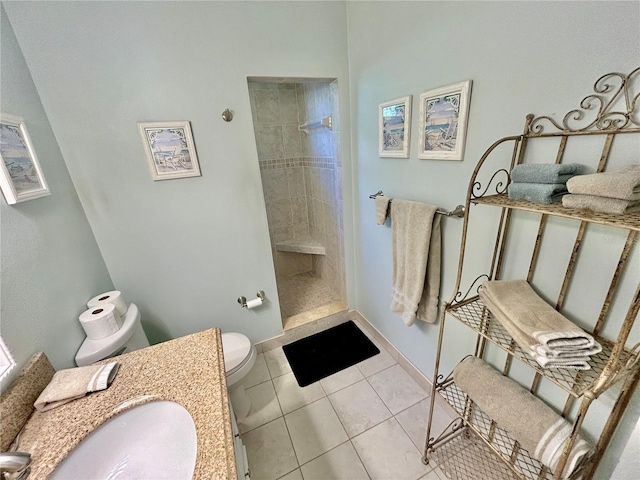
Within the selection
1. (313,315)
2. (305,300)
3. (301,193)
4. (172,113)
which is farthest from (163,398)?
(301,193)

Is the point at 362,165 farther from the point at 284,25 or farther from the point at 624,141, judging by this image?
the point at 624,141

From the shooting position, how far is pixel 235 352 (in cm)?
153

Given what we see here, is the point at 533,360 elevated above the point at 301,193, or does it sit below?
below

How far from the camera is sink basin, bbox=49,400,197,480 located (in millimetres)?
677

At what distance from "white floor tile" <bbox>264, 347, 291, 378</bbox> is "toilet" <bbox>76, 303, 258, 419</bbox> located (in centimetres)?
33

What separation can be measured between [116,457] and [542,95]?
1695 millimetres

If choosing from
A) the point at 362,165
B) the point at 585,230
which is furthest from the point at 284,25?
the point at 585,230

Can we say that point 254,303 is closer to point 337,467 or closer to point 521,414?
point 337,467

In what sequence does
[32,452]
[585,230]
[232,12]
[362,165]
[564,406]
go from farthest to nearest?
[362,165] < [232,12] < [564,406] < [585,230] < [32,452]

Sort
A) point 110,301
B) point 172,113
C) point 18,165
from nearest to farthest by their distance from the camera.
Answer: point 18,165 → point 110,301 → point 172,113

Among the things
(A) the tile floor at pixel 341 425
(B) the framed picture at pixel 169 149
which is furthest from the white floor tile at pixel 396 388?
(B) the framed picture at pixel 169 149

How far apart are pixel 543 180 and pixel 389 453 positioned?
4.86ft

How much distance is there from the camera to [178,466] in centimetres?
68

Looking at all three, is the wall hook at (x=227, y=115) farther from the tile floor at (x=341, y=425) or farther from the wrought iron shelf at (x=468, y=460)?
the wrought iron shelf at (x=468, y=460)
